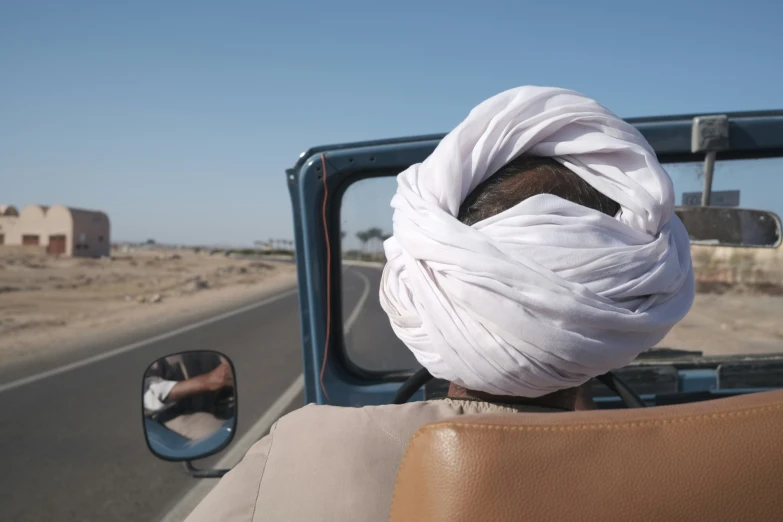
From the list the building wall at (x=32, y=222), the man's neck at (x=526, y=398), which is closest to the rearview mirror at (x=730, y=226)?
the man's neck at (x=526, y=398)

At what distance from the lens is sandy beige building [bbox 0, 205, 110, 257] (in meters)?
50.1

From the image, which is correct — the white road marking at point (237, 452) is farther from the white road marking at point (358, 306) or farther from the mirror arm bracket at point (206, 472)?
the white road marking at point (358, 306)

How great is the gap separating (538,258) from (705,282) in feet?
6.27

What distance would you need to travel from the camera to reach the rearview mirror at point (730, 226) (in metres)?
2.58

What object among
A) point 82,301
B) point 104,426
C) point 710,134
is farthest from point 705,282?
point 82,301

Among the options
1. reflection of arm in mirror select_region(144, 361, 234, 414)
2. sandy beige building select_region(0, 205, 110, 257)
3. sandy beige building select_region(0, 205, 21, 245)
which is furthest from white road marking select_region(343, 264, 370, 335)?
sandy beige building select_region(0, 205, 21, 245)

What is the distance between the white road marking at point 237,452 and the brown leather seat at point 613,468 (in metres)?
2.06

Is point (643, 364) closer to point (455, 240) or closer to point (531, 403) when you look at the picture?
point (531, 403)

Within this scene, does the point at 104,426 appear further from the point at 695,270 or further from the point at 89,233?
the point at 89,233

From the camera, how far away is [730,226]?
8.54 feet

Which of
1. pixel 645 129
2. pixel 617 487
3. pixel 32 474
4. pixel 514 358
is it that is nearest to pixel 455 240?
pixel 514 358

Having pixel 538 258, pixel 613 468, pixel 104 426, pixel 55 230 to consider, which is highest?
pixel 538 258

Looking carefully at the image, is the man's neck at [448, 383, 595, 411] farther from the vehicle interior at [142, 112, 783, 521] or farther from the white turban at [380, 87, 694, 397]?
the vehicle interior at [142, 112, 783, 521]

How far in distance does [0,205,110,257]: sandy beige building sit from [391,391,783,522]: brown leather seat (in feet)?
180
